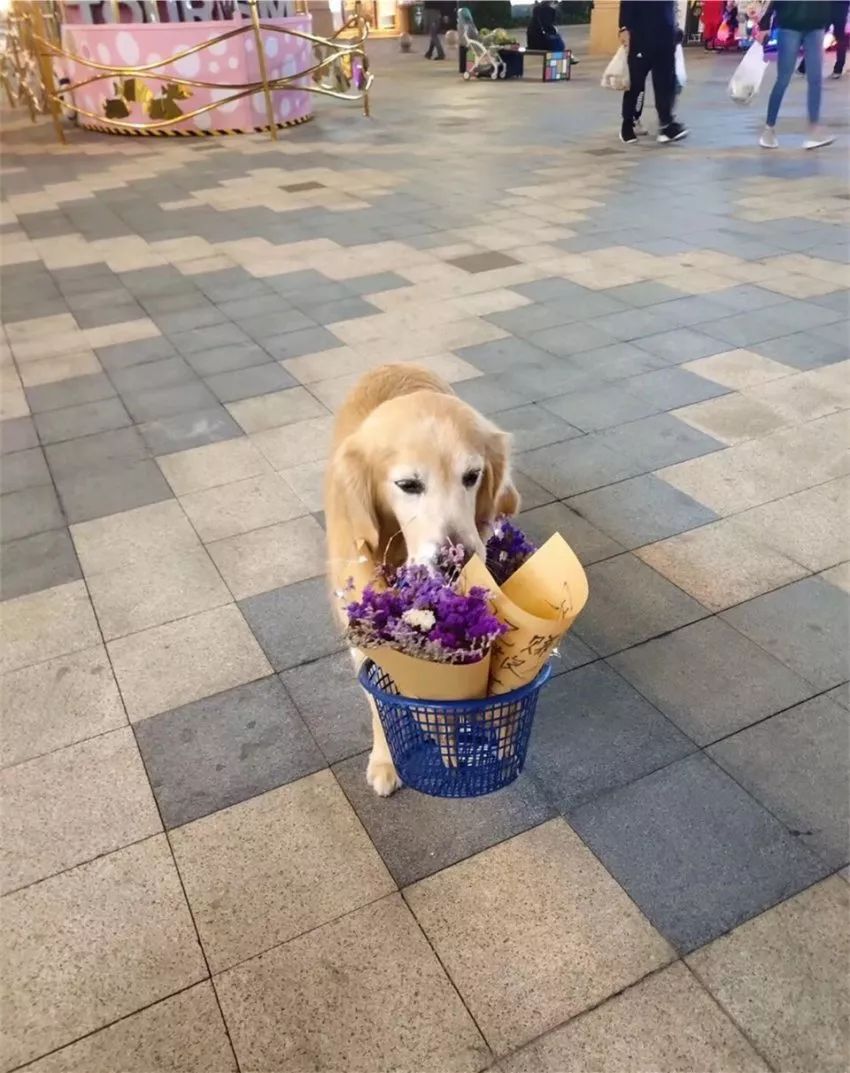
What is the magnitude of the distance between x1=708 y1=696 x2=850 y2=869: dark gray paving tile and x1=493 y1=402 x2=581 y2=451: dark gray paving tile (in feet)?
5.97

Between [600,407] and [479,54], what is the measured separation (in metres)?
15.5

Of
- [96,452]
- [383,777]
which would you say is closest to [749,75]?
[96,452]

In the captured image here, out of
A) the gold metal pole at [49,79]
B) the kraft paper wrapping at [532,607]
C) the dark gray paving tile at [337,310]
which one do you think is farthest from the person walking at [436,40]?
the kraft paper wrapping at [532,607]

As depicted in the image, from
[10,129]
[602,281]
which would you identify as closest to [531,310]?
[602,281]

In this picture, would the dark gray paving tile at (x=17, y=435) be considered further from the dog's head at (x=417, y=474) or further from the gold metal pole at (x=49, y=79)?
the gold metal pole at (x=49, y=79)

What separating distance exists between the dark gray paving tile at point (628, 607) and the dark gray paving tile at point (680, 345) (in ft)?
6.70

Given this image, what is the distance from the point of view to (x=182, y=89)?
39.3ft

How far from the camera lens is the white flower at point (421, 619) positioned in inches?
64.7

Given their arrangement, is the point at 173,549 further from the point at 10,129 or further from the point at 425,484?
the point at 10,129

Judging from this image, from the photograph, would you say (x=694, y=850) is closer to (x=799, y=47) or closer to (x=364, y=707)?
(x=364, y=707)

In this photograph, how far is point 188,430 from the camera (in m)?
4.18

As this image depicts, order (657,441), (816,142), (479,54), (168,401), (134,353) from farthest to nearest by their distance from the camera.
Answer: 1. (479,54)
2. (816,142)
3. (134,353)
4. (168,401)
5. (657,441)

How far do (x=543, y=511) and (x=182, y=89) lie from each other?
11542 mm

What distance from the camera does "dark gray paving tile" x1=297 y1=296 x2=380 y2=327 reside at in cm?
546
